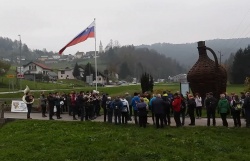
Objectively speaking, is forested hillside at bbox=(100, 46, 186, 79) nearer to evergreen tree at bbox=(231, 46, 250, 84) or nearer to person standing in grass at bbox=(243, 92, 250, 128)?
evergreen tree at bbox=(231, 46, 250, 84)

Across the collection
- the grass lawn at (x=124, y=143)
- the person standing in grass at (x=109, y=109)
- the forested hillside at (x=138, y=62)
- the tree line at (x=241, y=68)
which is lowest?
the grass lawn at (x=124, y=143)

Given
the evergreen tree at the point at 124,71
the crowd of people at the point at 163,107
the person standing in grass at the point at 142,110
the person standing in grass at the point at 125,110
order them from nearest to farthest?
1. the crowd of people at the point at 163,107
2. the person standing in grass at the point at 142,110
3. the person standing in grass at the point at 125,110
4. the evergreen tree at the point at 124,71

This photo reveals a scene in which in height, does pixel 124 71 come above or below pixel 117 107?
above

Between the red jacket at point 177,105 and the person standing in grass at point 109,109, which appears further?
the person standing in grass at point 109,109

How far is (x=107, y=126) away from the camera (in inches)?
781

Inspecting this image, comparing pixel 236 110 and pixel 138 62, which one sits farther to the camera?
pixel 138 62

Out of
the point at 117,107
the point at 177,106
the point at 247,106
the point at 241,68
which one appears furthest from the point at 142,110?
the point at 241,68

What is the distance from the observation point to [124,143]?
1595 centimetres

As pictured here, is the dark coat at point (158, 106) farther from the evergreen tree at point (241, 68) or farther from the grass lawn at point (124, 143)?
the evergreen tree at point (241, 68)

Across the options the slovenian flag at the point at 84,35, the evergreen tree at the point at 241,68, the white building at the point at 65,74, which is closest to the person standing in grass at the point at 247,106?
the slovenian flag at the point at 84,35

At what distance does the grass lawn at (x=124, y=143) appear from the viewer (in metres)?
14.4

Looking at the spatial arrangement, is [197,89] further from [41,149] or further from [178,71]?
[178,71]

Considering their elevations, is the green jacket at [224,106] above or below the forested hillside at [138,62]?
below

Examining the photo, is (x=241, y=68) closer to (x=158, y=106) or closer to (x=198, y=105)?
(x=198, y=105)
